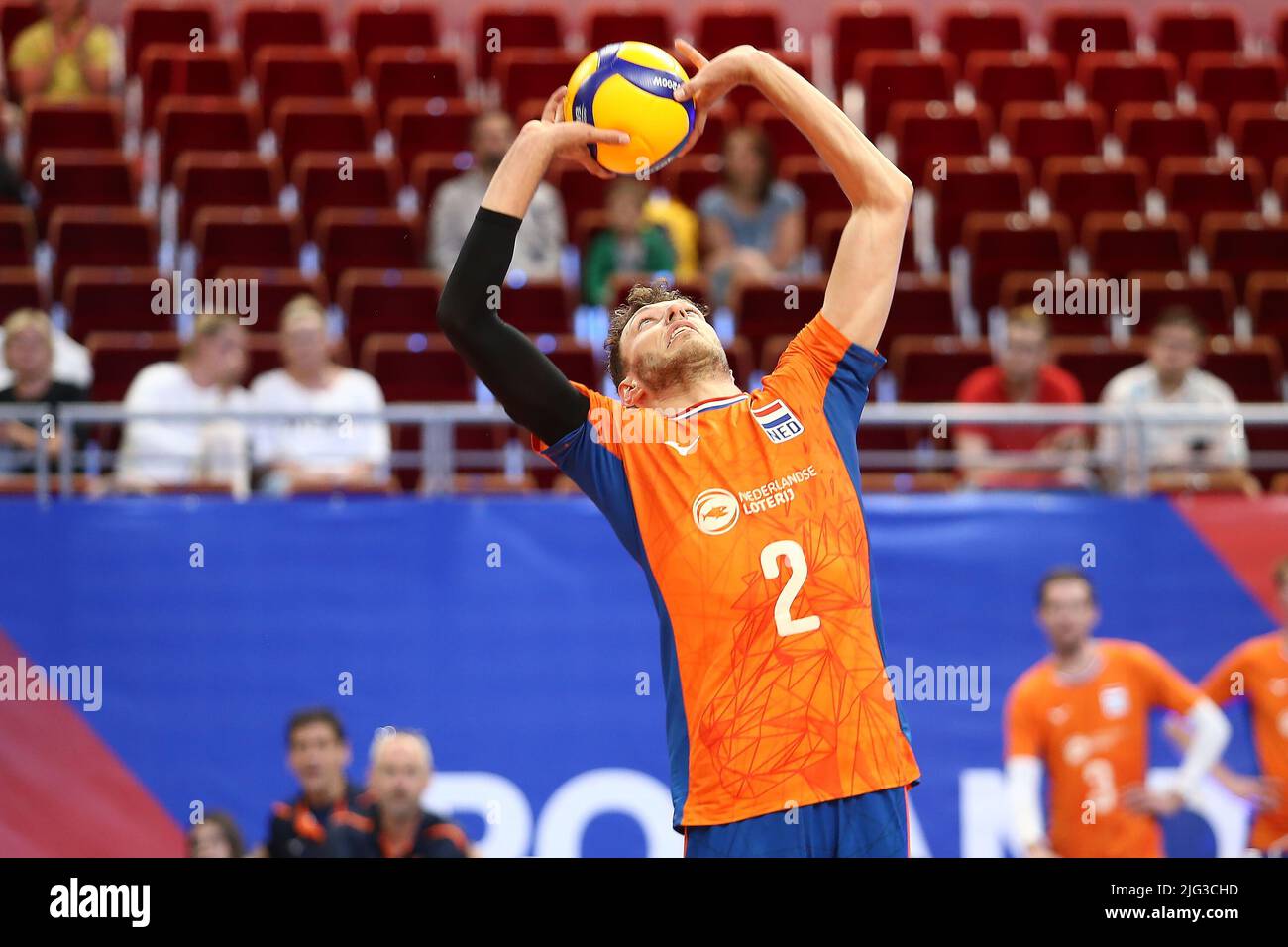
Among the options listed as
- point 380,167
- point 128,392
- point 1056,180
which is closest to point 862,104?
point 1056,180

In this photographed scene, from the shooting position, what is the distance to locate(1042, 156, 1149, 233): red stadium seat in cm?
1083

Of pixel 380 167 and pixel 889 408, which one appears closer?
pixel 889 408

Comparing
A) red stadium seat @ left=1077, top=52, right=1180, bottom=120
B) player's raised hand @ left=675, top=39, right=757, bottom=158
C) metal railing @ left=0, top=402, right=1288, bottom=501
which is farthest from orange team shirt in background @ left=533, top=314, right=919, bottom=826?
red stadium seat @ left=1077, top=52, right=1180, bottom=120

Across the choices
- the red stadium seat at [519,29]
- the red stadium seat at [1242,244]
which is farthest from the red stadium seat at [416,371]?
the red stadium seat at [1242,244]

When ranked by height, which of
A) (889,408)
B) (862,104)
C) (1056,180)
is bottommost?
(889,408)

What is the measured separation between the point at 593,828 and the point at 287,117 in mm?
5363

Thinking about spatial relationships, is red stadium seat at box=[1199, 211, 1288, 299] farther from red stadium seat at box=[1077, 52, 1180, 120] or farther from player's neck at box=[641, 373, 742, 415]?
player's neck at box=[641, 373, 742, 415]

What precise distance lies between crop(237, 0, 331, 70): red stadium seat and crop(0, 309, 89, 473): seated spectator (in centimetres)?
476

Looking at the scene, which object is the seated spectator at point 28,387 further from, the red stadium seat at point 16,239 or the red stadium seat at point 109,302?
the red stadium seat at point 16,239

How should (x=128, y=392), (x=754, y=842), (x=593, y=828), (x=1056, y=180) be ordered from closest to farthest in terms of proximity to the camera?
1. (x=754, y=842)
2. (x=593, y=828)
3. (x=128, y=392)
4. (x=1056, y=180)

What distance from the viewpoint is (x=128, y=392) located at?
8422 mm
